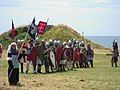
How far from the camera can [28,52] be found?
1120 inches

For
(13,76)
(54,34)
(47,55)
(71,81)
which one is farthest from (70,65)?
(54,34)

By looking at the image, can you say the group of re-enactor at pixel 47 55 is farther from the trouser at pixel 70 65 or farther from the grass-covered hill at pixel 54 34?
the grass-covered hill at pixel 54 34

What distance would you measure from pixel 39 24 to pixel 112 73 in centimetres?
544

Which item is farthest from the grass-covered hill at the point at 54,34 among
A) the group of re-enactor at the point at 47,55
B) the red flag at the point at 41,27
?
the red flag at the point at 41,27

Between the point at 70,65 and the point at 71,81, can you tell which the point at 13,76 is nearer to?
the point at 71,81

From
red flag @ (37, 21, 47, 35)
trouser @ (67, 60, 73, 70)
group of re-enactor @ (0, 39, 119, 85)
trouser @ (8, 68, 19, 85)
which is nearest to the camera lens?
trouser @ (8, 68, 19, 85)

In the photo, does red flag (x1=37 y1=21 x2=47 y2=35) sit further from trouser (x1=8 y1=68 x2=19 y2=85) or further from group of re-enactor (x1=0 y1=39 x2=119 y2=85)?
trouser (x1=8 y1=68 x2=19 y2=85)

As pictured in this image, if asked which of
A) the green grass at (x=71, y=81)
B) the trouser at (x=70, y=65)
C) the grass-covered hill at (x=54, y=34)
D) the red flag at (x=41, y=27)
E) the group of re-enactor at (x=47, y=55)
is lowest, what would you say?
the green grass at (x=71, y=81)

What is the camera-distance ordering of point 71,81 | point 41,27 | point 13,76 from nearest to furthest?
point 13,76 → point 71,81 → point 41,27

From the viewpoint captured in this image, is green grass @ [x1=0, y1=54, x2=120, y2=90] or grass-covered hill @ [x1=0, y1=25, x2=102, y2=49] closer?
green grass @ [x1=0, y1=54, x2=120, y2=90]

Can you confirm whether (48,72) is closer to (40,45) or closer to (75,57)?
(40,45)

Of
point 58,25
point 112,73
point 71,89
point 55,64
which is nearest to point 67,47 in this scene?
point 55,64

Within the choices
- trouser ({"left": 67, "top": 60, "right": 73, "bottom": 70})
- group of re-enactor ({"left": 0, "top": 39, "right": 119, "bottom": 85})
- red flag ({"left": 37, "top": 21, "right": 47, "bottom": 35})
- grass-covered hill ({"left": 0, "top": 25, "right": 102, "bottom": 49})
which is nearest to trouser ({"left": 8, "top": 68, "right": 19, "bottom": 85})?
group of re-enactor ({"left": 0, "top": 39, "right": 119, "bottom": 85})

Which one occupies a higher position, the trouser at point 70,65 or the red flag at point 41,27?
the red flag at point 41,27
